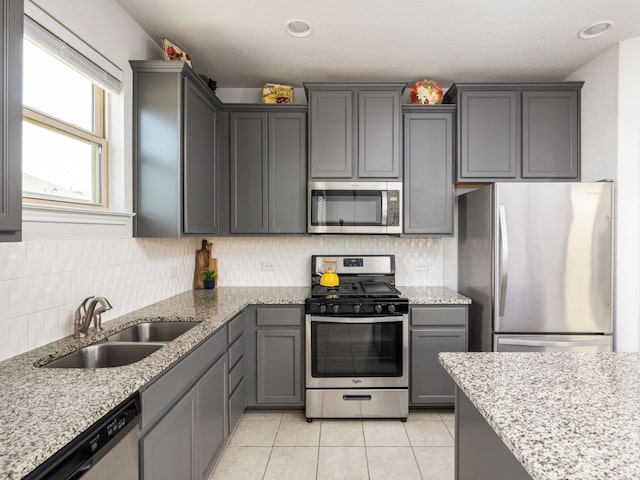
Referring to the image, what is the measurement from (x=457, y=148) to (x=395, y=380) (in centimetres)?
189

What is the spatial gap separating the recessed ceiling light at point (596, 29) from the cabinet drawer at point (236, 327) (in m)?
2.95

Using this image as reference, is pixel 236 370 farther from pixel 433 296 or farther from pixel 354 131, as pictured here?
pixel 354 131

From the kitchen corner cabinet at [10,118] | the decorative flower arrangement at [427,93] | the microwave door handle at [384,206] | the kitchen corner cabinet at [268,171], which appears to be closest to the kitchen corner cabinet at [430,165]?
the decorative flower arrangement at [427,93]

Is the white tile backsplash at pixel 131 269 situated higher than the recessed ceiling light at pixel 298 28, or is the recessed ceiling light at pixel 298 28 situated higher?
the recessed ceiling light at pixel 298 28

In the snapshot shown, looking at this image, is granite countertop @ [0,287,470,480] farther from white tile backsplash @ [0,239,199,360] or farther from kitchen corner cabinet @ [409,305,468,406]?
kitchen corner cabinet @ [409,305,468,406]

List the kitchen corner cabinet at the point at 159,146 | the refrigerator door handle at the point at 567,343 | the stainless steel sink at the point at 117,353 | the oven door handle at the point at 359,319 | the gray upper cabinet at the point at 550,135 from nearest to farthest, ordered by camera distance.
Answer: the stainless steel sink at the point at 117,353 → the kitchen corner cabinet at the point at 159,146 → the refrigerator door handle at the point at 567,343 → the oven door handle at the point at 359,319 → the gray upper cabinet at the point at 550,135

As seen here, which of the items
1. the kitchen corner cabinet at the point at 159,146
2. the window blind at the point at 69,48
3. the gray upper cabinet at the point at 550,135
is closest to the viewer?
the window blind at the point at 69,48

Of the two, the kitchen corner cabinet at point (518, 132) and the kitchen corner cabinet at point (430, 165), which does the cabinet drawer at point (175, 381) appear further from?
the kitchen corner cabinet at point (518, 132)

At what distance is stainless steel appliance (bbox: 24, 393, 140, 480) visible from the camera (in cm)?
89

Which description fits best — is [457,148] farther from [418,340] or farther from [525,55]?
[418,340]

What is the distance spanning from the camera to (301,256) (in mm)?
3348

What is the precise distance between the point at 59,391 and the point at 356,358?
6.37ft

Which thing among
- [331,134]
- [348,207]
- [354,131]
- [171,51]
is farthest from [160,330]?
[354,131]

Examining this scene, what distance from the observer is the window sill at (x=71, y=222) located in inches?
60.6
